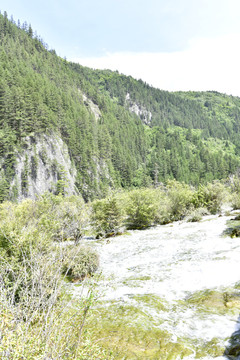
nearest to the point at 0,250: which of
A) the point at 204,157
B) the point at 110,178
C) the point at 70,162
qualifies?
the point at 70,162

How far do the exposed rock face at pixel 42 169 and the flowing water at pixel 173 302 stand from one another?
53.9m

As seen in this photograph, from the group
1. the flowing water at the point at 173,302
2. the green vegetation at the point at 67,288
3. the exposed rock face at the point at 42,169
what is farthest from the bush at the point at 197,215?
the exposed rock face at the point at 42,169

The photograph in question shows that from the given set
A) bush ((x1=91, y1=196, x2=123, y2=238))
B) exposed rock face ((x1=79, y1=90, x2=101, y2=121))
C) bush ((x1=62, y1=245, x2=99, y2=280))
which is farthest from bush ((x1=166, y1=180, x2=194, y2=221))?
exposed rock face ((x1=79, y1=90, x2=101, y2=121))

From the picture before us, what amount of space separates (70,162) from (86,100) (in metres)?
75.3

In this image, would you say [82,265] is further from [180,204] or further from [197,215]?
[180,204]

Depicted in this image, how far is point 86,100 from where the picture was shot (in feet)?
470

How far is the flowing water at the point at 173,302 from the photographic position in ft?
20.1

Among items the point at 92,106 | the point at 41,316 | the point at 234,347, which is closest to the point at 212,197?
the point at 234,347

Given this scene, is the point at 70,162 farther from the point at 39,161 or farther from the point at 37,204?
the point at 37,204

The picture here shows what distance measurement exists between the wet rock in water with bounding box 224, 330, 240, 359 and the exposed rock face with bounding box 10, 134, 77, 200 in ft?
202

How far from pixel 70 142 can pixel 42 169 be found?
946 inches

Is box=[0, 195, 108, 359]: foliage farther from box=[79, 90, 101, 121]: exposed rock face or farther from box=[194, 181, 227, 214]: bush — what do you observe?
box=[79, 90, 101, 121]: exposed rock face

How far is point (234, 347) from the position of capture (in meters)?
5.77

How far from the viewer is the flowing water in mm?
6113
